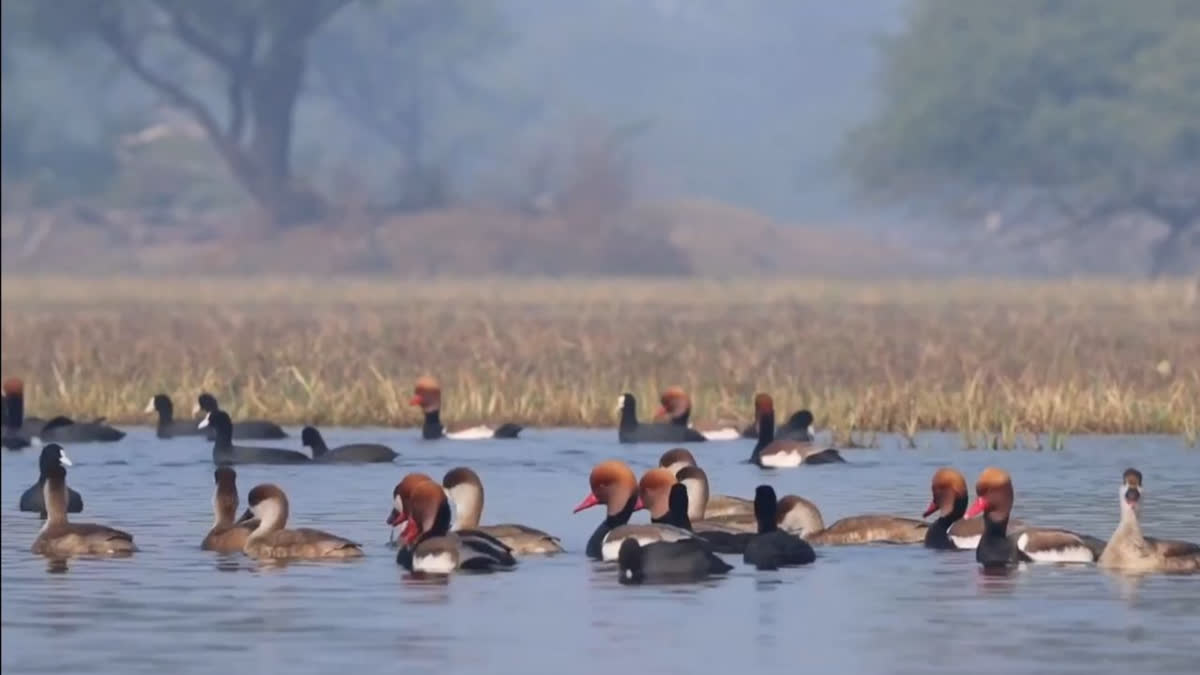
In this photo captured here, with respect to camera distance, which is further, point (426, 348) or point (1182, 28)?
point (1182, 28)

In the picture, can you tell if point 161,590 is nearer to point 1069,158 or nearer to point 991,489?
point 991,489

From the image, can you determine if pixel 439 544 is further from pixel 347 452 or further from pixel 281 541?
pixel 347 452

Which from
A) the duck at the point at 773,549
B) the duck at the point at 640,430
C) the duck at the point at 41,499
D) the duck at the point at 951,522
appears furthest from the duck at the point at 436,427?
the duck at the point at 773,549

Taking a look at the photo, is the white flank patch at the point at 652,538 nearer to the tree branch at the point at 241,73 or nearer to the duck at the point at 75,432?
the duck at the point at 75,432

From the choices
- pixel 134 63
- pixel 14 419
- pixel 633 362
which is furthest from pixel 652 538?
pixel 134 63

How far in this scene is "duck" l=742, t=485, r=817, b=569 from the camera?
1759 centimetres

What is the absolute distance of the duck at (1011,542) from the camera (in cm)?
1775

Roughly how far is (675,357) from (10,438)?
9293 mm

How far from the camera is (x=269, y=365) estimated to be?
105ft

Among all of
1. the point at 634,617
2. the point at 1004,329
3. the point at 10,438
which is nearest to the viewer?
the point at 634,617

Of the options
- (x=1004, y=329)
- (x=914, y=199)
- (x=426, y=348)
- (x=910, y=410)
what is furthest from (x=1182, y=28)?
(x=910, y=410)

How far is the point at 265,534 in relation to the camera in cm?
1816

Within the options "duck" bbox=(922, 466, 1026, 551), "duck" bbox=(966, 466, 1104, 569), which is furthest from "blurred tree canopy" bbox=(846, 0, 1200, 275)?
"duck" bbox=(966, 466, 1104, 569)

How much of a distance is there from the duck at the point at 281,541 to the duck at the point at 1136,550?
4.03 meters
